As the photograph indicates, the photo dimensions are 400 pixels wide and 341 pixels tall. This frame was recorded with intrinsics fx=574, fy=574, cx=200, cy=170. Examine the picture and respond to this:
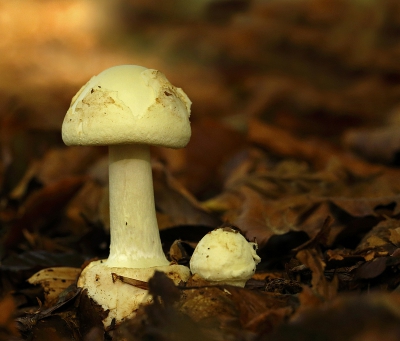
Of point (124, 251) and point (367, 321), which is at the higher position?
point (367, 321)

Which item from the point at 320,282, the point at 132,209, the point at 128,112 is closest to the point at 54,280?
the point at 132,209

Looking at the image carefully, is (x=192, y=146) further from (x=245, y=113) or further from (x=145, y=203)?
(x=145, y=203)

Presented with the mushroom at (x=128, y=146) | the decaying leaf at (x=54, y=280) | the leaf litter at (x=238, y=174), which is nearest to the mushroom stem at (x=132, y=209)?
the mushroom at (x=128, y=146)

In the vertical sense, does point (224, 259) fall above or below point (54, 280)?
above

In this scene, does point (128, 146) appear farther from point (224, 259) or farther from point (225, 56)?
point (225, 56)

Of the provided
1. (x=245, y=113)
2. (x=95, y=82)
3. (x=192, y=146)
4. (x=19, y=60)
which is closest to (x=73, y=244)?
(x=95, y=82)

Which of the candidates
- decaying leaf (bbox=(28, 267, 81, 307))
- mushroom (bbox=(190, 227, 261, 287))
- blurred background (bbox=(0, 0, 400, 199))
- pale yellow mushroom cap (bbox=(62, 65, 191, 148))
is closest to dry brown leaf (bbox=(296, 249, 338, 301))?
mushroom (bbox=(190, 227, 261, 287))

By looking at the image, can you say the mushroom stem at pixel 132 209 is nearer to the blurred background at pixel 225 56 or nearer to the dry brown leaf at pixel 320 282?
the dry brown leaf at pixel 320 282
